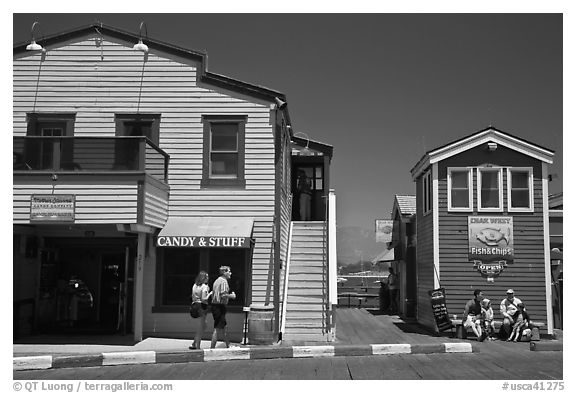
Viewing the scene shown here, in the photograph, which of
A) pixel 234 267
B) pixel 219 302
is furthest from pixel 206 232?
pixel 219 302

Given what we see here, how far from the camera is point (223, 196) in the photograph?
16.1m

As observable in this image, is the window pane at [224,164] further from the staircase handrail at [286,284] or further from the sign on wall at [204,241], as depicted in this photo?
the staircase handrail at [286,284]

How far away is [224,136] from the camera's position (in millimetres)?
16391

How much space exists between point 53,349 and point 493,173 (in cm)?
1273

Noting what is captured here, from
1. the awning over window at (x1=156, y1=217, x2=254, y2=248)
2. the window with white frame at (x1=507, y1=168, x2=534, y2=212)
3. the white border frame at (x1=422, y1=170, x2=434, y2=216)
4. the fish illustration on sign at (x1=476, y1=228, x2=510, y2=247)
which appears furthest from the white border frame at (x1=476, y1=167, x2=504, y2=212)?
the awning over window at (x1=156, y1=217, x2=254, y2=248)

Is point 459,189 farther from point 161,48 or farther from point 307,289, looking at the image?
point 161,48

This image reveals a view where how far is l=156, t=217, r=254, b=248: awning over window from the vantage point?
48.8 feet

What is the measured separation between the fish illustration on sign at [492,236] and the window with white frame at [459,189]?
2.68ft

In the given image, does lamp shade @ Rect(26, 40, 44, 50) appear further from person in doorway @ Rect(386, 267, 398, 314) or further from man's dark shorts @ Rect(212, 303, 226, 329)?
person in doorway @ Rect(386, 267, 398, 314)

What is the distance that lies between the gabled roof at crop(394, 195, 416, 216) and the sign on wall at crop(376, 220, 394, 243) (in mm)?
3711

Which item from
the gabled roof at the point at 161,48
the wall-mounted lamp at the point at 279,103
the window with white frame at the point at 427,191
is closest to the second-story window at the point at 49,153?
the gabled roof at the point at 161,48
